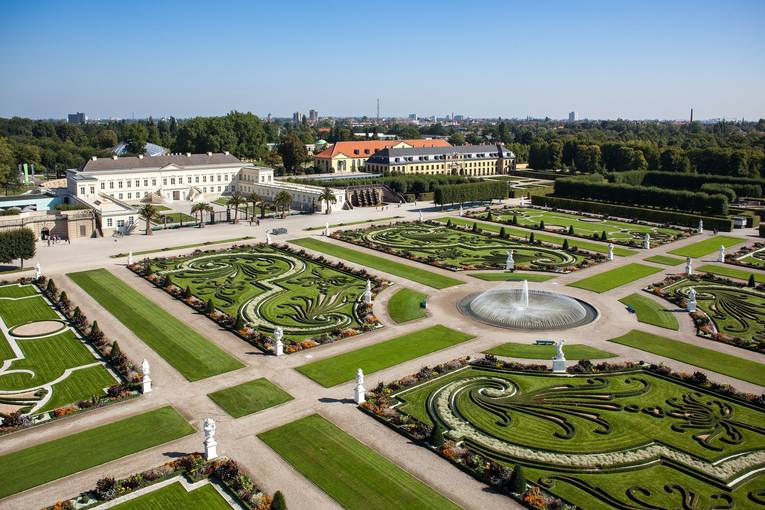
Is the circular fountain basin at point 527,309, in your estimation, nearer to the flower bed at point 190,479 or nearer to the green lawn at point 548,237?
the green lawn at point 548,237

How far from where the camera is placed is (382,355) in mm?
42000

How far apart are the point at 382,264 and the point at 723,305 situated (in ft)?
110

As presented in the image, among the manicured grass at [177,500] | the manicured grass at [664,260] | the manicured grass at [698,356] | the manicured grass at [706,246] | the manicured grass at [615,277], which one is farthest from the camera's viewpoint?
the manicured grass at [706,246]

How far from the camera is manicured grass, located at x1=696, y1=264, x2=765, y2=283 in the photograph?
62781mm

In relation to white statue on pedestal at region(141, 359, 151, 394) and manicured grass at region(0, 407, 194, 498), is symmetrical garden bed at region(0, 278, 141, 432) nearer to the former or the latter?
white statue on pedestal at region(141, 359, 151, 394)

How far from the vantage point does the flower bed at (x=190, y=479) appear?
25875mm

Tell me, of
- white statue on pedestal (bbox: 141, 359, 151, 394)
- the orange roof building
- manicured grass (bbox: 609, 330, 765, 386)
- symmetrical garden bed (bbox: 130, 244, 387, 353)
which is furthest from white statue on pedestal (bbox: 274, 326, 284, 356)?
the orange roof building

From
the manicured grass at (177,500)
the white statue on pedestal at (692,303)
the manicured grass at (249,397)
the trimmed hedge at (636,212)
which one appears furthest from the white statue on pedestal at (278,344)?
the trimmed hedge at (636,212)

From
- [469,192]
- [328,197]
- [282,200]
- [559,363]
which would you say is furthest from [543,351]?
[469,192]

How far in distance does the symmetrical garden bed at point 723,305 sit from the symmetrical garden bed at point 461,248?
10891mm

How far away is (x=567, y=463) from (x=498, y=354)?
1375 cm

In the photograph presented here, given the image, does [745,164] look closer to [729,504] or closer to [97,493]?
[729,504]

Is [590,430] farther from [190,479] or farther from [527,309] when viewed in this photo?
[190,479]

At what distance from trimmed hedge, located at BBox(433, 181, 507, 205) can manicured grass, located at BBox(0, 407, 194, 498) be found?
255 feet
